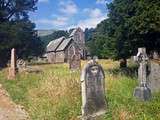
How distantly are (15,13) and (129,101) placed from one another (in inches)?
1774

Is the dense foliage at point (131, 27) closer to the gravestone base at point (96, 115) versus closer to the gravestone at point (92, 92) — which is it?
the gravestone at point (92, 92)

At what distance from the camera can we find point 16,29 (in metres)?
51.3

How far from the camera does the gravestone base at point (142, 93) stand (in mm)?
13469

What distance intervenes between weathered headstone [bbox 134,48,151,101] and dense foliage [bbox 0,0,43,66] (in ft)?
116

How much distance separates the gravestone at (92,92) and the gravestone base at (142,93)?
84.4 inches

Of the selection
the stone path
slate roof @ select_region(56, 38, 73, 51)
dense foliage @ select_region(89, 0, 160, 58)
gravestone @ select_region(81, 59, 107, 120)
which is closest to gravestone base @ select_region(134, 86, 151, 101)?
gravestone @ select_region(81, 59, 107, 120)

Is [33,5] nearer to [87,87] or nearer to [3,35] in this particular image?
[3,35]

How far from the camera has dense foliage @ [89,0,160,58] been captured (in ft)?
74.0

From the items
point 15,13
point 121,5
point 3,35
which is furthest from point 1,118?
point 15,13

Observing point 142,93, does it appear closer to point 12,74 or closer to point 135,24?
point 135,24

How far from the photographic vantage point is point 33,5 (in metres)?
56.2

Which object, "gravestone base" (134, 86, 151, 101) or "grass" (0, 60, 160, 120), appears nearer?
"grass" (0, 60, 160, 120)

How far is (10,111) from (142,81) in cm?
497

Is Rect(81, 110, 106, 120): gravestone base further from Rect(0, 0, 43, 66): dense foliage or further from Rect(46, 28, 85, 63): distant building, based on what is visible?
Rect(46, 28, 85, 63): distant building
